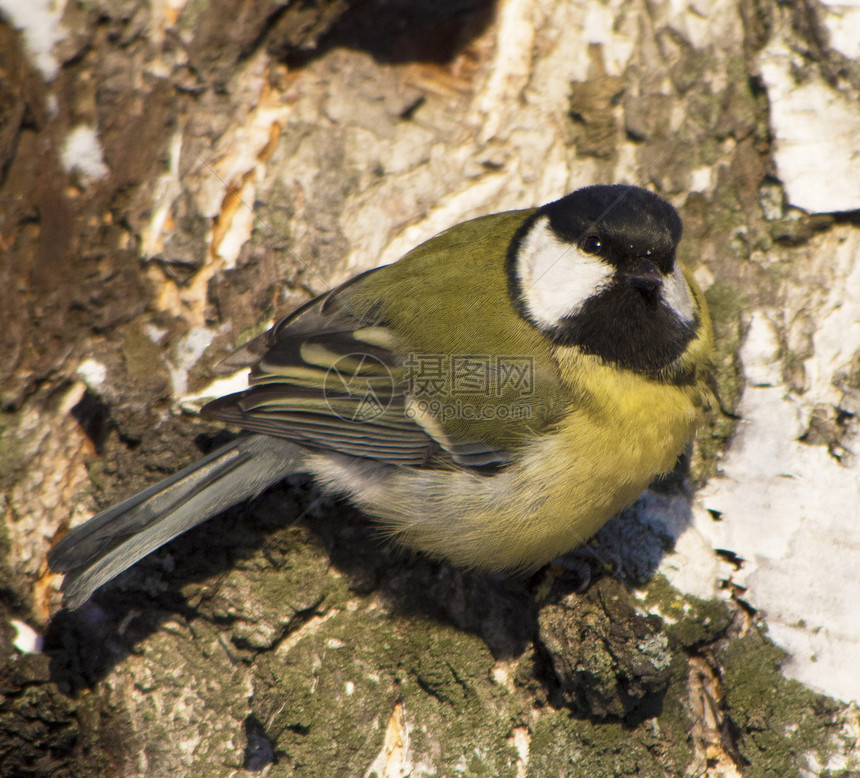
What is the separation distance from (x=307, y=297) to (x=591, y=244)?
42.8 inches

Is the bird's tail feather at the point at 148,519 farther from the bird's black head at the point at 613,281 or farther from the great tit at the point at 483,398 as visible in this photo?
the bird's black head at the point at 613,281

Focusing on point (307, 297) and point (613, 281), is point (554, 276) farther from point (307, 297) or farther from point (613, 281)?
point (307, 297)

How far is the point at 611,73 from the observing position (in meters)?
2.89

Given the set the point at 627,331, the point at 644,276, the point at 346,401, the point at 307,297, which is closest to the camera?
the point at 644,276

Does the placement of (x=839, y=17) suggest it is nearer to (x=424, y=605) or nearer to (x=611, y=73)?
(x=611, y=73)

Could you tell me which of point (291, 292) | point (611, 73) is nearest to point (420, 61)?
point (611, 73)

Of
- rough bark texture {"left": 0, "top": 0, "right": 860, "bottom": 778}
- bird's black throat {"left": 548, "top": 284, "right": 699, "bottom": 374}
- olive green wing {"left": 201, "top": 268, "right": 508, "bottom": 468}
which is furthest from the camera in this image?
olive green wing {"left": 201, "top": 268, "right": 508, "bottom": 468}

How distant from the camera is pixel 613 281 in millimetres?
2217

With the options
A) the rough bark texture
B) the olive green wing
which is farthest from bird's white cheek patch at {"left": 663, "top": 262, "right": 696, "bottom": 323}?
the olive green wing

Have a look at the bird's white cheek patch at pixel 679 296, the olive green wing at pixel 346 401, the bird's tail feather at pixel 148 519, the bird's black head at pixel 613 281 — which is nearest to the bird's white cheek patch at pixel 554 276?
the bird's black head at pixel 613 281

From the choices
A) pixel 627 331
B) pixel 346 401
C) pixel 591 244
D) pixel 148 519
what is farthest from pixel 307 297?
pixel 627 331

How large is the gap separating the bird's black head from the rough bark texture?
42cm

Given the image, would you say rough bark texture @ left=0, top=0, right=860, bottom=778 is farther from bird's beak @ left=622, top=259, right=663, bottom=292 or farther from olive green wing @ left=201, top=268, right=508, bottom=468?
bird's beak @ left=622, top=259, right=663, bottom=292

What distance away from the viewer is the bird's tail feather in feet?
7.18
